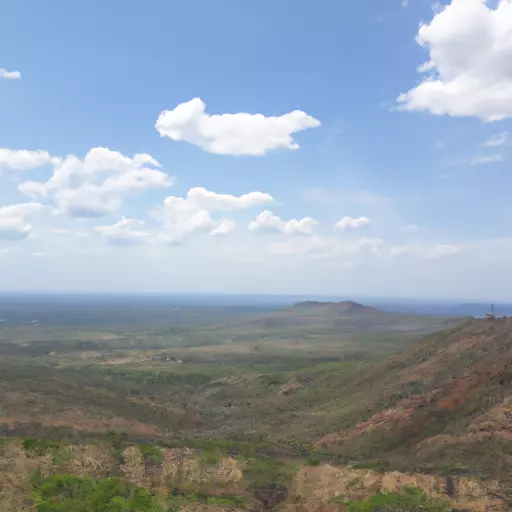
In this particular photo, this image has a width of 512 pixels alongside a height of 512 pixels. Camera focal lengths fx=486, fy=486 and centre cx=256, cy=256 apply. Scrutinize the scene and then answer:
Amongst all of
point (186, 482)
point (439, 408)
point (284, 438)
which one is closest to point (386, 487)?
point (186, 482)

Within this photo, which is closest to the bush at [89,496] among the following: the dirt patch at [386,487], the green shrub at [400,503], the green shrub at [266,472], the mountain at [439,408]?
the green shrub at [266,472]

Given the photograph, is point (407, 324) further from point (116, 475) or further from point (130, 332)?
point (116, 475)

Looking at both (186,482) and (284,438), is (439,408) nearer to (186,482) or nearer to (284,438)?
(284,438)

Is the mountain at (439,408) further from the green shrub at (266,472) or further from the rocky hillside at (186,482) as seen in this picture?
the green shrub at (266,472)

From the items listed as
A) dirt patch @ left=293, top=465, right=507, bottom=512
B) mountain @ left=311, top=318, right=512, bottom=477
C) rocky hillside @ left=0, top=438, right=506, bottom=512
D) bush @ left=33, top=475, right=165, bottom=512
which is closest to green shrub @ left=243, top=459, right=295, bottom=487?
rocky hillside @ left=0, top=438, right=506, bottom=512

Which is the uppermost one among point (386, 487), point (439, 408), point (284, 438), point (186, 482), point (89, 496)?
point (89, 496)

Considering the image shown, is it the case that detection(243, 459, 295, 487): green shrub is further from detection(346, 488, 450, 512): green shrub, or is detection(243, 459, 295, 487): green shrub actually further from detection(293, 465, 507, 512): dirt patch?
detection(346, 488, 450, 512): green shrub
